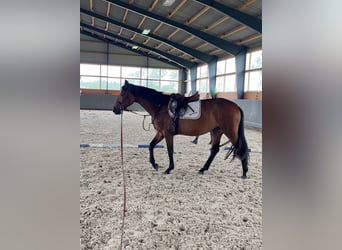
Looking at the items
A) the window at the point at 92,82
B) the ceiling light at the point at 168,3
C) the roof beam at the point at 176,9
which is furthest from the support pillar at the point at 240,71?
the window at the point at 92,82

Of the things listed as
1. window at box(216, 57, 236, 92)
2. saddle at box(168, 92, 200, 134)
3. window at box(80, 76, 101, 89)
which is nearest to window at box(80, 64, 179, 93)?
window at box(80, 76, 101, 89)

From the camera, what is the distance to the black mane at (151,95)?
293 cm

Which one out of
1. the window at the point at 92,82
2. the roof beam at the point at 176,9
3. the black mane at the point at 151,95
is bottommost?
the black mane at the point at 151,95

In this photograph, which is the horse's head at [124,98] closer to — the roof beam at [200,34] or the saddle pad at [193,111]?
the saddle pad at [193,111]

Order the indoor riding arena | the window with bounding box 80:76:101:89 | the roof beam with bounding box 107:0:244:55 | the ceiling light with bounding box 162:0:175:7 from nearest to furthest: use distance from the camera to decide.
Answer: the indoor riding arena → the ceiling light with bounding box 162:0:175:7 → the roof beam with bounding box 107:0:244:55 → the window with bounding box 80:76:101:89

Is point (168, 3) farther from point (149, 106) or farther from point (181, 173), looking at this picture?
point (181, 173)

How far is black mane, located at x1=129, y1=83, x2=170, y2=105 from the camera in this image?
9.62 ft

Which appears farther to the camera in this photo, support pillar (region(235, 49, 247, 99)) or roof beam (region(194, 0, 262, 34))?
support pillar (region(235, 49, 247, 99))

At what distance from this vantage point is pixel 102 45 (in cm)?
1248

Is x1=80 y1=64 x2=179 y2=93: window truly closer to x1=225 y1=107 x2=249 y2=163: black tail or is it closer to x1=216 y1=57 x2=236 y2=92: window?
x1=216 y1=57 x2=236 y2=92: window

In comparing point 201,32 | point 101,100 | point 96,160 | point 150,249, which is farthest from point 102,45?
point 150,249

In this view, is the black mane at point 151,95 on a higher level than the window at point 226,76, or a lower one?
lower

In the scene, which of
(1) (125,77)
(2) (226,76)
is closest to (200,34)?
(2) (226,76)
